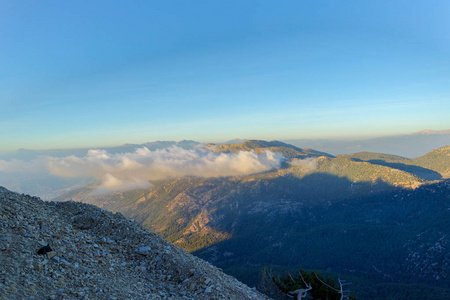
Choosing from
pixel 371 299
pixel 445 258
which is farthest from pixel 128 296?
pixel 445 258

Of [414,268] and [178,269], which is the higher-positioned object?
[178,269]

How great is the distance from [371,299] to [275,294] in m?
118

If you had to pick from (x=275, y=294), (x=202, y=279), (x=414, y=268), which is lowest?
(x=414, y=268)

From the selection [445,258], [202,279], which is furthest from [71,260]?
[445,258]

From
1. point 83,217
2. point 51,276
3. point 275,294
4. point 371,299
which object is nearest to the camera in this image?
point 51,276

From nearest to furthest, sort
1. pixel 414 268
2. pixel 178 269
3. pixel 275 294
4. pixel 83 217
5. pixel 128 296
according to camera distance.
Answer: pixel 128 296 → pixel 178 269 → pixel 83 217 → pixel 275 294 → pixel 414 268

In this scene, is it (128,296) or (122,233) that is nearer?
(128,296)

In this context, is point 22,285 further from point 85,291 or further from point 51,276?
point 85,291

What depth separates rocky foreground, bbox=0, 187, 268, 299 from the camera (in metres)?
12.5

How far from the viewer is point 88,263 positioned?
16.2m

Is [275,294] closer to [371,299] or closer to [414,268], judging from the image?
[371,299]

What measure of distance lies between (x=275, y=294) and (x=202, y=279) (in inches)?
863

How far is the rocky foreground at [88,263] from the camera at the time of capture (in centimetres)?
1252

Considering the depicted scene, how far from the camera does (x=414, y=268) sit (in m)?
190
